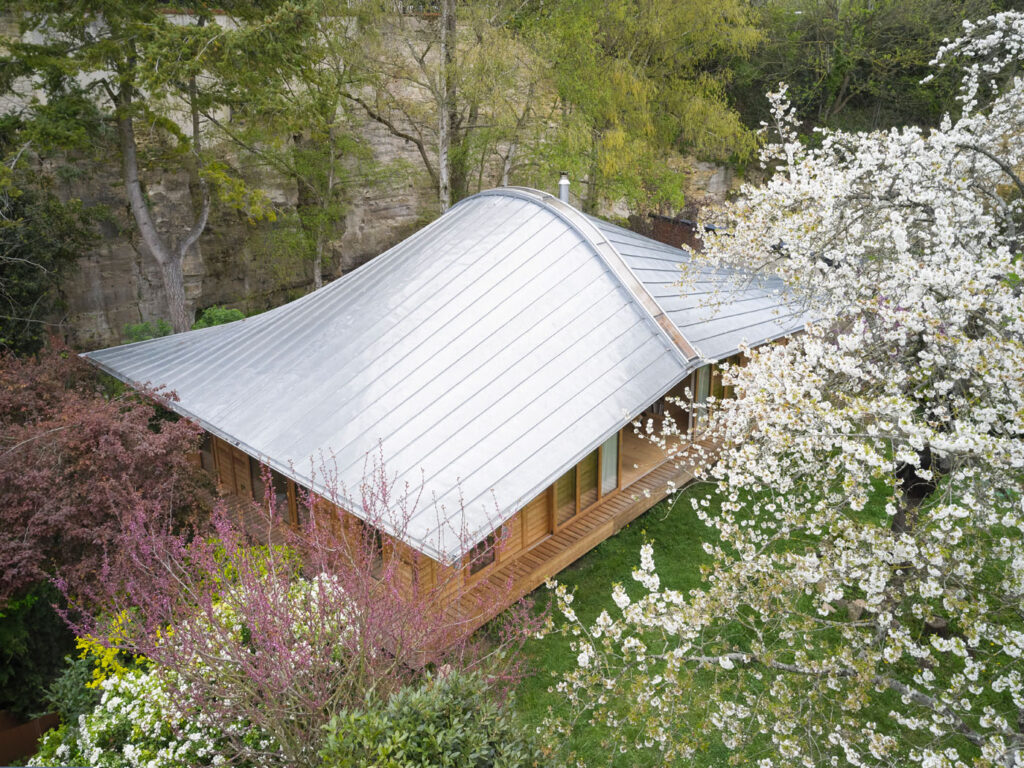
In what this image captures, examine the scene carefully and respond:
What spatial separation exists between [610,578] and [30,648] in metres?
6.13

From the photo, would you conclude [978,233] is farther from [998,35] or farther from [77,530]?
[77,530]

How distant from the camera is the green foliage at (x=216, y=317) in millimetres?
15766

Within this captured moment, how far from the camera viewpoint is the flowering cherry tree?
14.3ft

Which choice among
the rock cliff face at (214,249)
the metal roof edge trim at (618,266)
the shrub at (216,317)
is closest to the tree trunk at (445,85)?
the rock cliff face at (214,249)

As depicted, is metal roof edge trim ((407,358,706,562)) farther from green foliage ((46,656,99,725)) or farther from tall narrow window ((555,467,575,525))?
green foliage ((46,656,99,725))

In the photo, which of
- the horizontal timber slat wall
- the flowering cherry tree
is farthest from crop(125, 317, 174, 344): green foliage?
the flowering cherry tree

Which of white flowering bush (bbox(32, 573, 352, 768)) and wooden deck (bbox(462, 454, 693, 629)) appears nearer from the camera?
white flowering bush (bbox(32, 573, 352, 768))

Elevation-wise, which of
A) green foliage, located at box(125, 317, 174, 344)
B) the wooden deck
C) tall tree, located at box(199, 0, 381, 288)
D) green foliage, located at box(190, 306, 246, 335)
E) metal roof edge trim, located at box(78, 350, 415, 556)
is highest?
tall tree, located at box(199, 0, 381, 288)

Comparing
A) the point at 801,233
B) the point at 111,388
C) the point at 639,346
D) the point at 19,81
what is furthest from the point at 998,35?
the point at 19,81

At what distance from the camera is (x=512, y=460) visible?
7199 mm

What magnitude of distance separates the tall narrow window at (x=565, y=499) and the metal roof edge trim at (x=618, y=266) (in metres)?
2.05

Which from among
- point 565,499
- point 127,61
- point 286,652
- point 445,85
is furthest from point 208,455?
point 445,85

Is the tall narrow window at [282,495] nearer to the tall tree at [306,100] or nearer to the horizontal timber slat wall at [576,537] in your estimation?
the horizontal timber slat wall at [576,537]

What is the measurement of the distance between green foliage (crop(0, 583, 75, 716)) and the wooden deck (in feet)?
13.0
